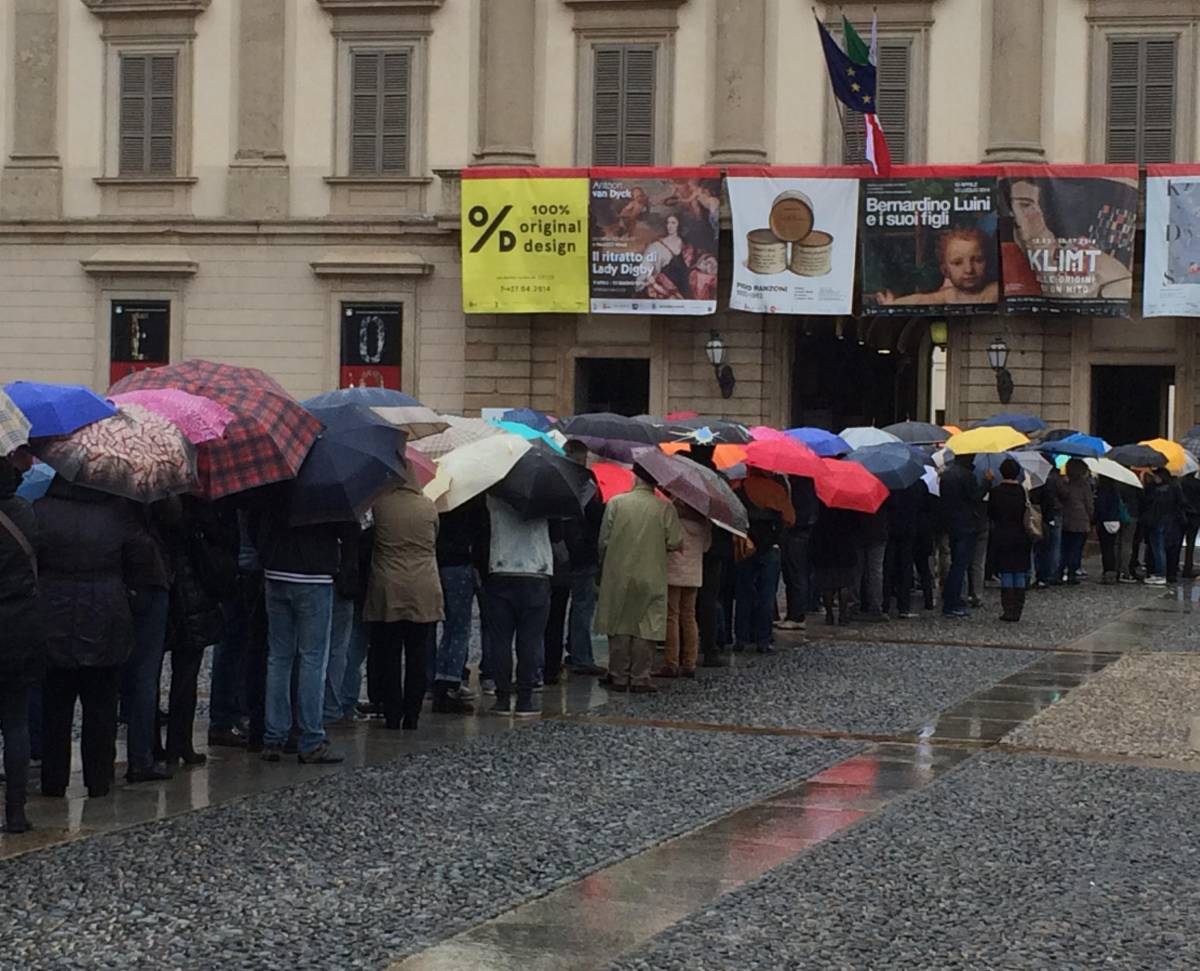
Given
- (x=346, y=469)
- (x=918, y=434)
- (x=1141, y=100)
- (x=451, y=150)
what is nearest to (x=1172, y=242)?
(x=1141, y=100)

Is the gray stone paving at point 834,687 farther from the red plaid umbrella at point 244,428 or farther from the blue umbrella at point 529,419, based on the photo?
the red plaid umbrella at point 244,428

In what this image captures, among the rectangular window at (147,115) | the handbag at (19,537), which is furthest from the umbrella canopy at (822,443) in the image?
the rectangular window at (147,115)

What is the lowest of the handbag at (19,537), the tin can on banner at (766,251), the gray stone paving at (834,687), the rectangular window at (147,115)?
the gray stone paving at (834,687)

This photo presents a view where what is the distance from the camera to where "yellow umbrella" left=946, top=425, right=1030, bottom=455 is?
2103 cm

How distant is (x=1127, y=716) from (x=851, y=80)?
724 inches

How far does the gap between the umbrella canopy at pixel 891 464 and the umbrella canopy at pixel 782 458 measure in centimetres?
215

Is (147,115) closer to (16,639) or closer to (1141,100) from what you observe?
(1141,100)

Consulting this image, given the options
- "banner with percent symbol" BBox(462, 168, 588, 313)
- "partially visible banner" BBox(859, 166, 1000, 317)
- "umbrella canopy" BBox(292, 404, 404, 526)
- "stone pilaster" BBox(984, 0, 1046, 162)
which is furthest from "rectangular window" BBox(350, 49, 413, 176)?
"umbrella canopy" BBox(292, 404, 404, 526)

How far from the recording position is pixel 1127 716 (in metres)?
14.0

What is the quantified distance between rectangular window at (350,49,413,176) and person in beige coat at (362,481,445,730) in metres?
22.6

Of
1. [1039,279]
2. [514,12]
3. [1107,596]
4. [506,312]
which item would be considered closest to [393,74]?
[514,12]

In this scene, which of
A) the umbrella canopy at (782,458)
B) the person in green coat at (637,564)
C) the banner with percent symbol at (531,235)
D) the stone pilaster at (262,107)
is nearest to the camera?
the person in green coat at (637,564)

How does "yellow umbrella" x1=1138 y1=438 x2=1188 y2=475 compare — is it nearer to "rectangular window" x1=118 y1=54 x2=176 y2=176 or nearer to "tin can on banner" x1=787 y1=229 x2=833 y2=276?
"tin can on banner" x1=787 y1=229 x2=833 y2=276

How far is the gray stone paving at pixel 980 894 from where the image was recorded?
7.35 meters
